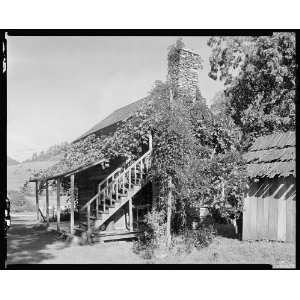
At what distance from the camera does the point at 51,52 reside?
934cm

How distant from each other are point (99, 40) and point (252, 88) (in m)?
10.4

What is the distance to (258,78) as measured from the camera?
54.4ft

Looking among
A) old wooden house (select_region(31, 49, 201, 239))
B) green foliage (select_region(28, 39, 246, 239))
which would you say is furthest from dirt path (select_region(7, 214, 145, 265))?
green foliage (select_region(28, 39, 246, 239))

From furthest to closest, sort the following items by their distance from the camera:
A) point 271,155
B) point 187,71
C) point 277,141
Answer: point 187,71 → point 277,141 → point 271,155

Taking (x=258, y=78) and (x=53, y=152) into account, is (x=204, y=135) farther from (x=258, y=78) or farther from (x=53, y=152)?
(x=53, y=152)

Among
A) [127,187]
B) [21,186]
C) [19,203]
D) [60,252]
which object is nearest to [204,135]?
[127,187]

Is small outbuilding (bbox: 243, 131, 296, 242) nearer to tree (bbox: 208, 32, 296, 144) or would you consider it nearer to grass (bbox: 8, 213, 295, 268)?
grass (bbox: 8, 213, 295, 268)

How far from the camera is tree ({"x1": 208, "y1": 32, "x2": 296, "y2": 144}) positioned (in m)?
15.3

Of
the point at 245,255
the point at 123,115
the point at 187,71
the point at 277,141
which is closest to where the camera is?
the point at 245,255

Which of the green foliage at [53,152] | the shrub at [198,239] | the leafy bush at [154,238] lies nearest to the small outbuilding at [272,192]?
the shrub at [198,239]

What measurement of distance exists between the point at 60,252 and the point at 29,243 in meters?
2.23

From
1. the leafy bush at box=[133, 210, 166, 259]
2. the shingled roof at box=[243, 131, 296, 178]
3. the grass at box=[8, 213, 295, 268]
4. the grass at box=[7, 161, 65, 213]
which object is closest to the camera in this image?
the grass at box=[8, 213, 295, 268]

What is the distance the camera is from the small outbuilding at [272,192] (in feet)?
34.2

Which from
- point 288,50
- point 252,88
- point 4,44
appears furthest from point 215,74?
point 4,44
